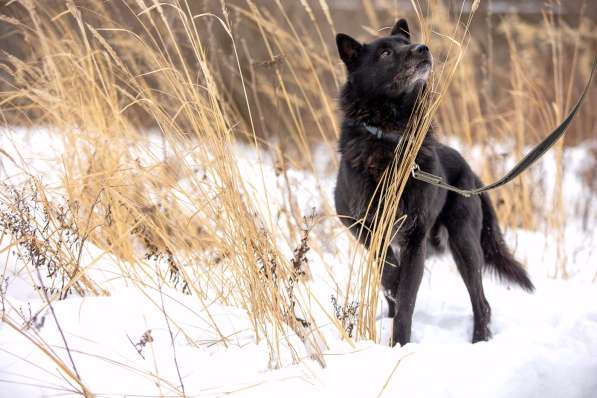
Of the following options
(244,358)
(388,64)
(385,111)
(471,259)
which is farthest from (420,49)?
(244,358)

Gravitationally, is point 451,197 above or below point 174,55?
below

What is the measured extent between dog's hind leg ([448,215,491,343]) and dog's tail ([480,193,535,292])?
0.25 m

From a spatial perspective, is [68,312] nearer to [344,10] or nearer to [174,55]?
[174,55]

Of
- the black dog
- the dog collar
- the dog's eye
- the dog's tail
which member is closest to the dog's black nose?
the black dog

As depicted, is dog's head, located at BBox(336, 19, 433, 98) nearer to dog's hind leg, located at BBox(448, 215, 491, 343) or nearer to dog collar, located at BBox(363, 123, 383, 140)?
dog collar, located at BBox(363, 123, 383, 140)

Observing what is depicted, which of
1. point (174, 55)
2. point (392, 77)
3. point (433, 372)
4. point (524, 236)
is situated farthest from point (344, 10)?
point (433, 372)

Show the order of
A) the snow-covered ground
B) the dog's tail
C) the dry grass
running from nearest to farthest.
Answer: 1. the snow-covered ground
2. the dry grass
3. the dog's tail

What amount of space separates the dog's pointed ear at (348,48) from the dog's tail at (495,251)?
38.4 inches

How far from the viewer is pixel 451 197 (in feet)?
9.07

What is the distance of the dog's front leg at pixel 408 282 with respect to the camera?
7.66 feet

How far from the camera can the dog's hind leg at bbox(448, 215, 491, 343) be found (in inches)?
102

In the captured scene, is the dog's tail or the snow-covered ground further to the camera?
the dog's tail

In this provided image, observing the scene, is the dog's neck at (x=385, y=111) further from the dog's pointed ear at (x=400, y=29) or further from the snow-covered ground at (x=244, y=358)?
the snow-covered ground at (x=244, y=358)

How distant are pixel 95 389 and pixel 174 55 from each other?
3.83 meters
